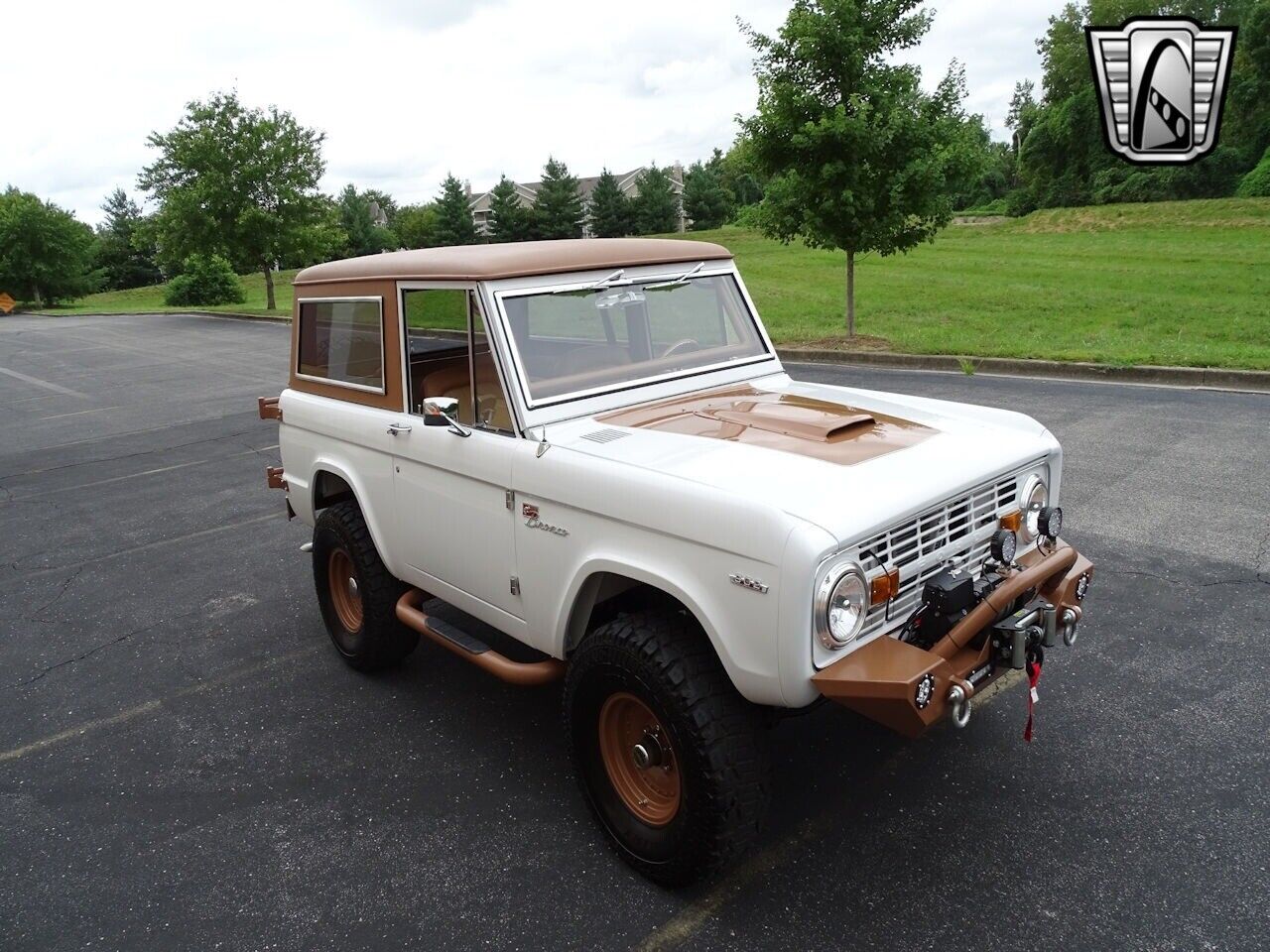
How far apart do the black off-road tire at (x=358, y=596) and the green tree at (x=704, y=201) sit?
58.1m

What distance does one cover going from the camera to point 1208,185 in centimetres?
4209

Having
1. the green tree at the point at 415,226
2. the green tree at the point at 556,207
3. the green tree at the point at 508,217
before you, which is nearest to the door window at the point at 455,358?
the green tree at the point at 508,217

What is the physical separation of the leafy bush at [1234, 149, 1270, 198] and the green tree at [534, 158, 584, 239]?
34.2 metres

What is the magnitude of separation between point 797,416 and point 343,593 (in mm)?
2726

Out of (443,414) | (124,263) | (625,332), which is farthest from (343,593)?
(124,263)

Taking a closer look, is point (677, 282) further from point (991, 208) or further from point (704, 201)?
point (704, 201)

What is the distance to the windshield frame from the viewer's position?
12.1ft

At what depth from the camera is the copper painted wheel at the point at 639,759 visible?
313 centimetres

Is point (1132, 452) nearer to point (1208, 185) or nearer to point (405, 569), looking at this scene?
point (405, 569)

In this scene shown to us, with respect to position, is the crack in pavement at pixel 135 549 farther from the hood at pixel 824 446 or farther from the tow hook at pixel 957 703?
the tow hook at pixel 957 703

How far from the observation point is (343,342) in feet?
15.2

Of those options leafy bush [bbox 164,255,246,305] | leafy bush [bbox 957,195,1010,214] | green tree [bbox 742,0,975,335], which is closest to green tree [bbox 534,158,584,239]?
leafy bush [bbox 164,255,246,305]

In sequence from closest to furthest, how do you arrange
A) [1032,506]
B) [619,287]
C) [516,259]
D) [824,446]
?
[824,446] → [1032,506] → [516,259] → [619,287]

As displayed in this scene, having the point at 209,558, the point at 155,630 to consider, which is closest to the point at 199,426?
the point at 209,558
